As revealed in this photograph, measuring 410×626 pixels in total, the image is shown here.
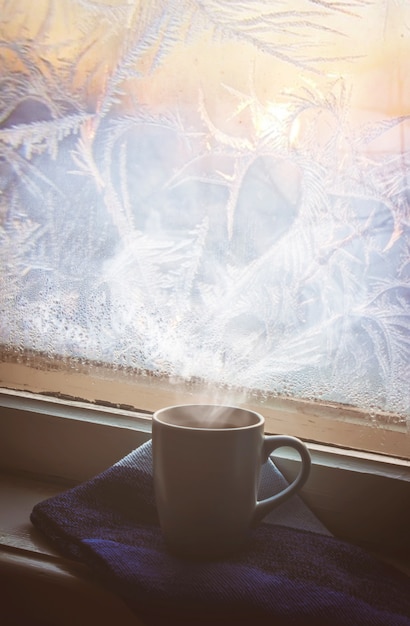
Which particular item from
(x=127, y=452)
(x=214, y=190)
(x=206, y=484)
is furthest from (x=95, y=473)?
(x=214, y=190)

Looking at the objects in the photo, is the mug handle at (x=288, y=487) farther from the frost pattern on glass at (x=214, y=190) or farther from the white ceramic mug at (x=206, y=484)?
the frost pattern on glass at (x=214, y=190)

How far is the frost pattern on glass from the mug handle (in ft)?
0.41

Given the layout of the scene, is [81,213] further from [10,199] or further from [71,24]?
[71,24]

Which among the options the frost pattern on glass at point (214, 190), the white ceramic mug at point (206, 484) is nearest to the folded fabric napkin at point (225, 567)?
the white ceramic mug at point (206, 484)

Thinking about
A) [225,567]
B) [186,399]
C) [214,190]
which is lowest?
[225,567]

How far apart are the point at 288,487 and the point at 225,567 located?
0.34 feet

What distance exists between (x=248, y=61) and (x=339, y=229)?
222 mm

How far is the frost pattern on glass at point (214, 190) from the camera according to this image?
664 millimetres

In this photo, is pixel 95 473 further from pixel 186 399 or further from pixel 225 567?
pixel 225 567

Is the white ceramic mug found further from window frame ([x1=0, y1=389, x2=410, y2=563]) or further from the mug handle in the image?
window frame ([x1=0, y1=389, x2=410, y2=563])

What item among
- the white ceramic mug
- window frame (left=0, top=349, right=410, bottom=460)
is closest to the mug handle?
the white ceramic mug

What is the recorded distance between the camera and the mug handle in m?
0.58

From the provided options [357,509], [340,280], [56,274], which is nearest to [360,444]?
[357,509]

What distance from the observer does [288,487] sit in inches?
23.3
